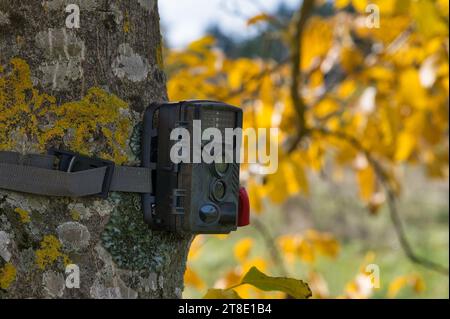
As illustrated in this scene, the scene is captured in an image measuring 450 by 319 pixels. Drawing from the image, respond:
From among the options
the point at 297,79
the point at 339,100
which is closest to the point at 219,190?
the point at 297,79

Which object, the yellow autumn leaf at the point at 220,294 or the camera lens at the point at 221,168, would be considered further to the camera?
the yellow autumn leaf at the point at 220,294

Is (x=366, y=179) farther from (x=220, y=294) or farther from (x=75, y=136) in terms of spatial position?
(x=75, y=136)

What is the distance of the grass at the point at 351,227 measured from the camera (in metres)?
5.86

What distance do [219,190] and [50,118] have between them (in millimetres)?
227

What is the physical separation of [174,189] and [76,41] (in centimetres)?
22

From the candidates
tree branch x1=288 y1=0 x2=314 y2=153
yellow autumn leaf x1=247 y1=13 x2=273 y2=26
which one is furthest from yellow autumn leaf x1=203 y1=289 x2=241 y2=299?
tree branch x1=288 y1=0 x2=314 y2=153

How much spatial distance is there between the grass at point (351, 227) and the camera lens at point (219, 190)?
15.2 feet


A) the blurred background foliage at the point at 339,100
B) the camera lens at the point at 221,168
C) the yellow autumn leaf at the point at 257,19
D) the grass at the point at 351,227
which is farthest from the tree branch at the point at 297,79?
the grass at the point at 351,227

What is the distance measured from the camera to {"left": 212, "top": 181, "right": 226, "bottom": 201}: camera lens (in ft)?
3.24

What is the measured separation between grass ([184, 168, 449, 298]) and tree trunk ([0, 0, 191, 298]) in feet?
15.3

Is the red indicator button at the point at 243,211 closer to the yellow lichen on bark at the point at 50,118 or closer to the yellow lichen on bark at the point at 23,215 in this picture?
the yellow lichen on bark at the point at 50,118

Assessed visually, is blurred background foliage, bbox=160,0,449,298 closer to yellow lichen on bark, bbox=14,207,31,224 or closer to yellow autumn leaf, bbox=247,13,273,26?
yellow autumn leaf, bbox=247,13,273,26
